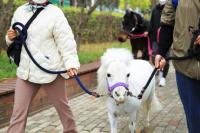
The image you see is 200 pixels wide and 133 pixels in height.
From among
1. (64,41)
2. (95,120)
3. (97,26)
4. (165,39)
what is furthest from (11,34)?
(97,26)

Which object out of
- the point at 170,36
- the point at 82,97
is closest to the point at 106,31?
the point at 82,97

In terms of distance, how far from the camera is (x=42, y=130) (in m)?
6.67

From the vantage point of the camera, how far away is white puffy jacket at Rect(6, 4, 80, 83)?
14.9 ft

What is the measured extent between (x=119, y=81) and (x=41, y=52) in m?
0.92

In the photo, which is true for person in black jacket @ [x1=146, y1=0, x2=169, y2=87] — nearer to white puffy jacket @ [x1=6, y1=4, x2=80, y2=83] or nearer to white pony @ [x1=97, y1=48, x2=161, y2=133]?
white pony @ [x1=97, y1=48, x2=161, y2=133]

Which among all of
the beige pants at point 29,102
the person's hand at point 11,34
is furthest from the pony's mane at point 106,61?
the person's hand at point 11,34

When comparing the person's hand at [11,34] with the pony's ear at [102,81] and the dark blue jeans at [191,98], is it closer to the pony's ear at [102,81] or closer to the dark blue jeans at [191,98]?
the pony's ear at [102,81]

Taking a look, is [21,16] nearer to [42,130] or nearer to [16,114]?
[16,114]

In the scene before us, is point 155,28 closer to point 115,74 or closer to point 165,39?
point 115,74

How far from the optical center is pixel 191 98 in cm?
366

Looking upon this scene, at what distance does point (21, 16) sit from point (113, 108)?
5.46 ft

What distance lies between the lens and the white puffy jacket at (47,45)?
4.55m

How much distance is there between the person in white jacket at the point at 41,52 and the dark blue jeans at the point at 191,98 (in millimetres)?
1247

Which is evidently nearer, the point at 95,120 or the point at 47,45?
the point at 47,45
